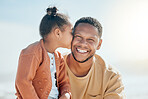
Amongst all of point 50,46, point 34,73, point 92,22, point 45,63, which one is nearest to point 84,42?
point 92,22

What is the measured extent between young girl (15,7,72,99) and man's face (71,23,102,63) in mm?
630

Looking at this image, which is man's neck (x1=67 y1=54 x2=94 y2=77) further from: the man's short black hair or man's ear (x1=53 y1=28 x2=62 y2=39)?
man's ear (x1=53 y1=28 x2=62 y2=39)

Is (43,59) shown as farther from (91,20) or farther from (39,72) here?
(91,20)

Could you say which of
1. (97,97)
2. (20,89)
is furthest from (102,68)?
(20,89)

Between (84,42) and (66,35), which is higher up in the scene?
(66,35)

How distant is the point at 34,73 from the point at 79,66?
1.22 meters

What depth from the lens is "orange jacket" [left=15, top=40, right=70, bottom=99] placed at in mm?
2186

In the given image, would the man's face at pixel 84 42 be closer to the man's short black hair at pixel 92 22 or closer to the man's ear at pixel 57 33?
the man's short black hair at pixel 92 22

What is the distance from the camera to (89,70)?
3439 millimetres

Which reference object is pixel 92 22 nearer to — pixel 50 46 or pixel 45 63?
pixel 50 46

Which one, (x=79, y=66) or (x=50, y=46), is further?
(x=79, y=66)

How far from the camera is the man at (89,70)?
10.6 ft

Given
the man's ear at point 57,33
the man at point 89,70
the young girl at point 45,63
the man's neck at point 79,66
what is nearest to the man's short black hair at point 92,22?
the man at point 89,70

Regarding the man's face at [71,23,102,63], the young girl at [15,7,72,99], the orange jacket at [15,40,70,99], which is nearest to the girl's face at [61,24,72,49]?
the young girl at [15,7,72,99]
